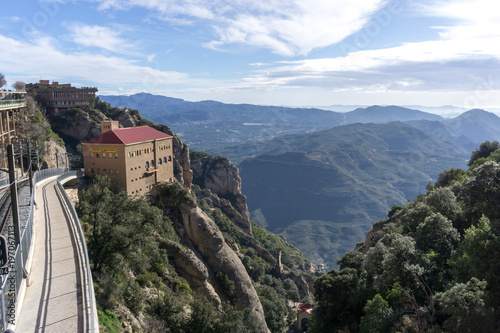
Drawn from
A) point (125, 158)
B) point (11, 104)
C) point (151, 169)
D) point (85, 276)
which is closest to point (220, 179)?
point (151, 169)

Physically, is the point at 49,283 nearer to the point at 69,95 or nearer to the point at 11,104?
the point at 11,104

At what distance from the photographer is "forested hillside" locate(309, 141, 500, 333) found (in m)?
19.7

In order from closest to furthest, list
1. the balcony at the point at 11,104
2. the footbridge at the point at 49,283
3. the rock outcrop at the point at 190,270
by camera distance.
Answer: the footbridge at the point at 49,283 → the rock outcrop at the point at 190,270 → the balcony at the point at 11,104

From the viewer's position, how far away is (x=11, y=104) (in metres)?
52.9

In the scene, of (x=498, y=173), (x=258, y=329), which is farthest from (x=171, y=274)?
(x=498, y=173)

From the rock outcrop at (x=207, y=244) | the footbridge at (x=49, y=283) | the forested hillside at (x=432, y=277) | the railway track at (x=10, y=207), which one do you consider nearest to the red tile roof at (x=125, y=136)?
the rock outcrop at (x=207, y=244)

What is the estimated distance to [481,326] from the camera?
18688mm

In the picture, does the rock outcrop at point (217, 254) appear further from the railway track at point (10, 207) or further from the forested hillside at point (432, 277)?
the railway track at point (10, 207)

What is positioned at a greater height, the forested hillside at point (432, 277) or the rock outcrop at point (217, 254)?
the forested hillside at point (432, 277)

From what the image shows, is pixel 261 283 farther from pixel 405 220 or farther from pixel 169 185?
pixel 405 220

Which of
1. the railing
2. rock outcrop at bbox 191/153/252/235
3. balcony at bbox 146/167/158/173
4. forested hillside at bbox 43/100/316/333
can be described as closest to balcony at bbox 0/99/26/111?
forested hillside at bbox 43/100/316/333

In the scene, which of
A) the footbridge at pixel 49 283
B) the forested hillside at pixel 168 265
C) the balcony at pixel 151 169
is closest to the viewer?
the footbridge at pixel 49 283

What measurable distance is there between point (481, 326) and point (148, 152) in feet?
138

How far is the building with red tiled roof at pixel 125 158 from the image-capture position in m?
44.0
